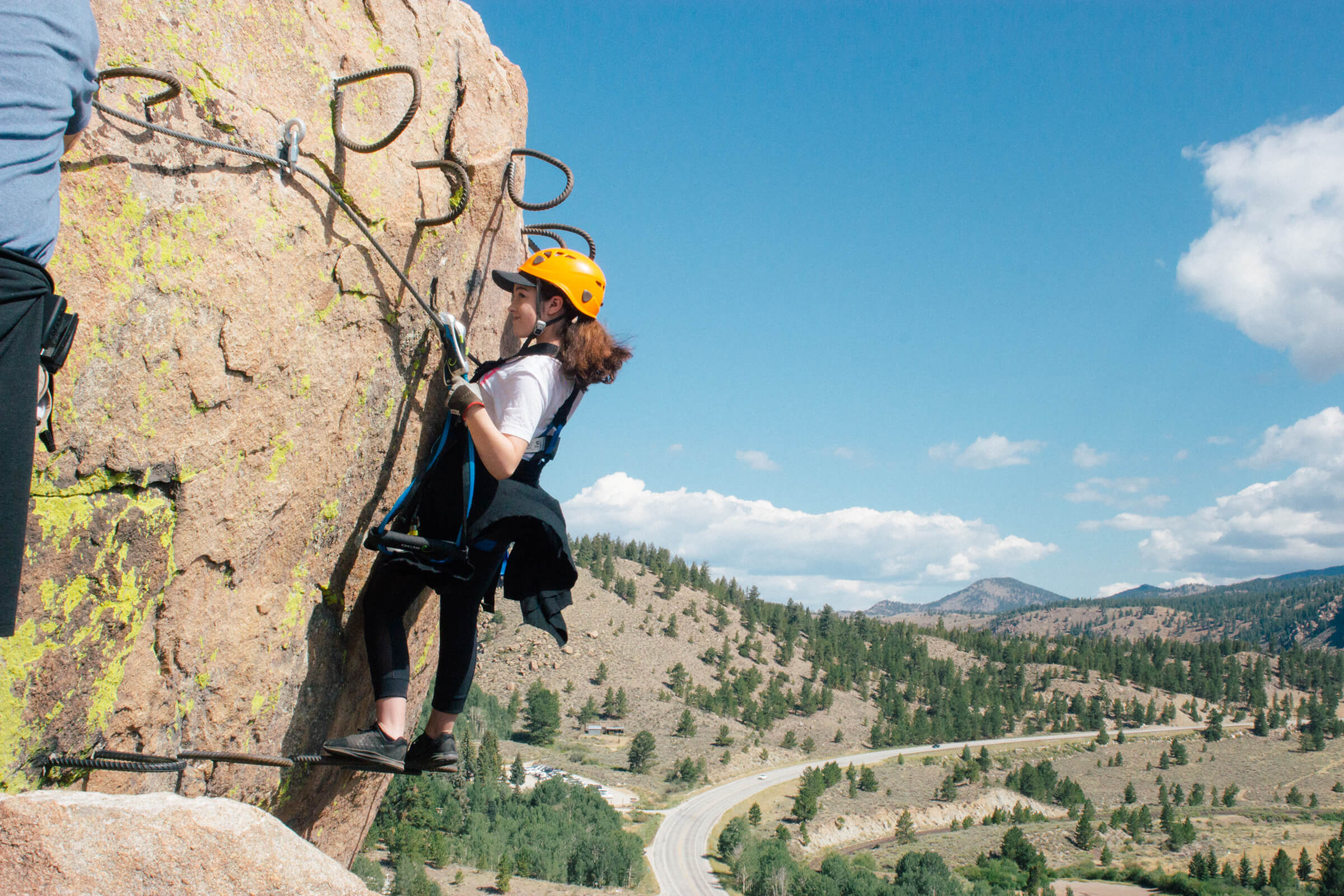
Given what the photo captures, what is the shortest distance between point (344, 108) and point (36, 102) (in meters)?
1.98

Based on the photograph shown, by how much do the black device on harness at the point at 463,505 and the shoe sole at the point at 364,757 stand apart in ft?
2.88

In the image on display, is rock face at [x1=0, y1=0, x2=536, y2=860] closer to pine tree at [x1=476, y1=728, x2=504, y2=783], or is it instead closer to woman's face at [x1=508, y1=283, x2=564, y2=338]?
woman's face at [x1=508, y1=283, x2=564, y2=338]

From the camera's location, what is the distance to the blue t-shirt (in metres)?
2.28

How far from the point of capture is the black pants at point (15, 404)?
2.44 meters

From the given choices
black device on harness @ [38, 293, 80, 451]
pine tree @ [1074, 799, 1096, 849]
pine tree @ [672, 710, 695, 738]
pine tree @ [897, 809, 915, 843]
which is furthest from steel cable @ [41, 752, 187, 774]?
pine tree @ [672, 710, 695, 738]

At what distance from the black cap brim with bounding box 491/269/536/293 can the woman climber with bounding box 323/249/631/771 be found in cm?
1

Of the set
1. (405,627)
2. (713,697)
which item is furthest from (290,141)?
(713,697)

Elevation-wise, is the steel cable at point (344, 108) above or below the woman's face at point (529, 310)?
above

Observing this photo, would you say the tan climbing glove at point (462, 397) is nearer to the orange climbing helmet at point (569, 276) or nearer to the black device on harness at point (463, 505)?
the black device on harness at point (463, 505)

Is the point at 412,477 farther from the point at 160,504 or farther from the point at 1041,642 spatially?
the point at 1041,642

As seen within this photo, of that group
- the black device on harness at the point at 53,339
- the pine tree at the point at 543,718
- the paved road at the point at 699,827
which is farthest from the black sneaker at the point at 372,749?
the pine tree at the point at 543,718

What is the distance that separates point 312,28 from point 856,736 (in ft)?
365

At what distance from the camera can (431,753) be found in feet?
15.1

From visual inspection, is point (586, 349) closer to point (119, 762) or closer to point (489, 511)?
point (489, 511)
